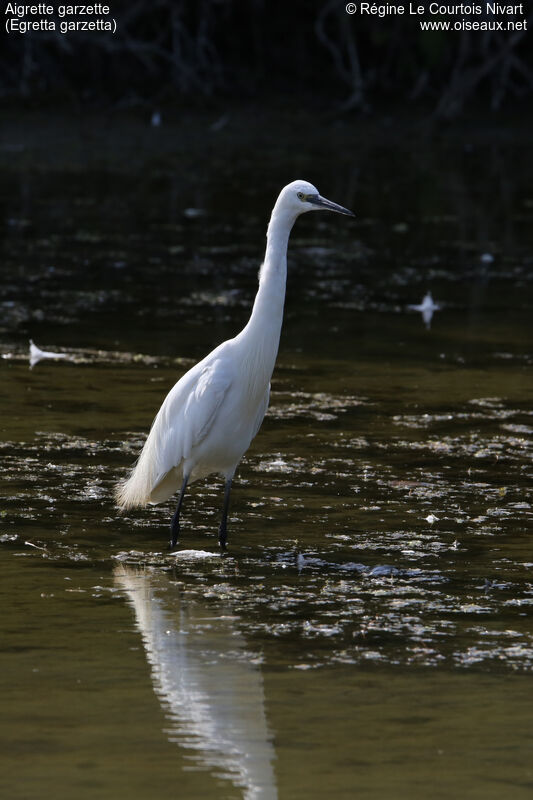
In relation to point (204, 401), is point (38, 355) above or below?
above

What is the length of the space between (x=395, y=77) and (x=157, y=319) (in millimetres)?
16072

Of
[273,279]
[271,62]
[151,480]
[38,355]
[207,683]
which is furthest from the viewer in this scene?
[271,62]

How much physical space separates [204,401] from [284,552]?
2.04 ft

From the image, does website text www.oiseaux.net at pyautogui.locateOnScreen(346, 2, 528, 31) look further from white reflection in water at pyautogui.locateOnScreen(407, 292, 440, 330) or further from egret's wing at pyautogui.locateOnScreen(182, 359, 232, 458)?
egret's wing at pyautogui.locateOnScreen(182, 359, 232, 458)

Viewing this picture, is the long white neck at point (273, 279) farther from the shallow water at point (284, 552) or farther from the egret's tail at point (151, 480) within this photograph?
the shallow water at point (284, 552)

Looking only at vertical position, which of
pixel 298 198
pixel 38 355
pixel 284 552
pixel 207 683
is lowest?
pixel 207 683

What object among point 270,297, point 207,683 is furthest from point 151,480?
point 207,683

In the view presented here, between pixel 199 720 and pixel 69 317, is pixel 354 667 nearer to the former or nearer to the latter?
pixel 199 720

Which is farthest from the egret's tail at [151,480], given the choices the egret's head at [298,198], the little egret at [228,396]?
the egret's head at [298,198]

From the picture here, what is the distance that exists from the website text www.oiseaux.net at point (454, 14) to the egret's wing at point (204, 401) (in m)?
16.6

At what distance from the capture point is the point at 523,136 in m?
21.9

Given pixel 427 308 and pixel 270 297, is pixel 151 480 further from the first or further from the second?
pixel 427 308

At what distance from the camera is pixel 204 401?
550 cm

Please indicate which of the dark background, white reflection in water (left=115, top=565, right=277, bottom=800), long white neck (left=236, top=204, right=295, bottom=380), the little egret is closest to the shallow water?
white reflection in water (left=115, top=565, right=277, bottom=800)
